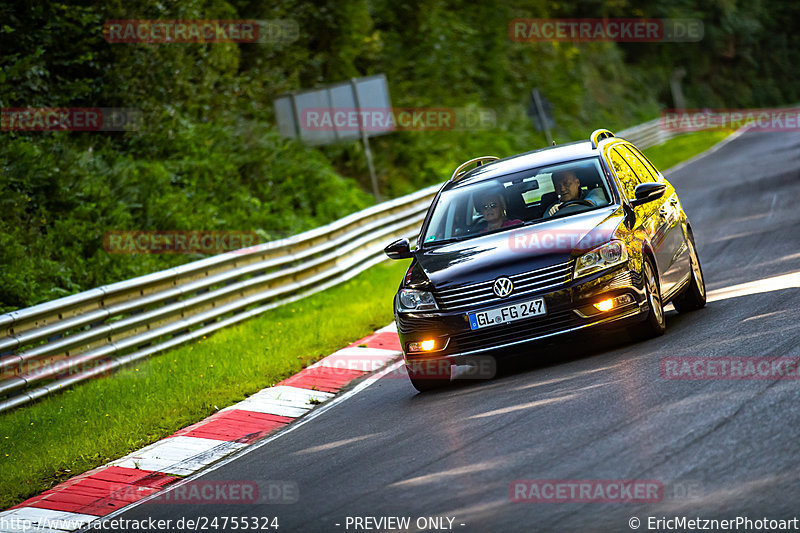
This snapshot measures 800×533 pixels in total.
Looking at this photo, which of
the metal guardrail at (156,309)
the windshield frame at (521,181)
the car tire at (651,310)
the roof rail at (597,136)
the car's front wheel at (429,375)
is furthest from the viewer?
the metal guardrail at (156,309)

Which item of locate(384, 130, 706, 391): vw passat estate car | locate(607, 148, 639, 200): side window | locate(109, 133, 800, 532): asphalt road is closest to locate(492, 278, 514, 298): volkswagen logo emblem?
locate(384, 130, 706, 391): vw passat estate car

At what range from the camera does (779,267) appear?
1190cm

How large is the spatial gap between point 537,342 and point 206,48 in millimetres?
15827

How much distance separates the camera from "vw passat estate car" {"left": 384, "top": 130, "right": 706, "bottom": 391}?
836 cm

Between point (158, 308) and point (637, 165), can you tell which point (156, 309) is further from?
point (637, 165)

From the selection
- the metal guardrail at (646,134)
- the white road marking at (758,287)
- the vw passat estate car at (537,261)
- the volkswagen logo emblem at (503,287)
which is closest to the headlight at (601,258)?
the vw passat estate car at (537,261)

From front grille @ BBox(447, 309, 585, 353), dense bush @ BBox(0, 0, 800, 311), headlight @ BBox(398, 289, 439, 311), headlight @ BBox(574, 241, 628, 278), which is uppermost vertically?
dense bush @ BBox(0, 0, 800, 311)

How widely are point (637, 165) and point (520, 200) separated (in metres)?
1.81

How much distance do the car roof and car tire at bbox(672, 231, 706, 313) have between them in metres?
1.42

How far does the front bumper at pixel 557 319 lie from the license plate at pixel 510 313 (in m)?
0.03

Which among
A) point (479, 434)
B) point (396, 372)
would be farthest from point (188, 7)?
point (479, 434)

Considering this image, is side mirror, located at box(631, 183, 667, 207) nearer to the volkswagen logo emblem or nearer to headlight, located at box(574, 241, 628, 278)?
headlight, located at box(574, 241, 628, 278)

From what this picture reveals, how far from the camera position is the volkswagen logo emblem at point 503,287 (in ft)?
27.5

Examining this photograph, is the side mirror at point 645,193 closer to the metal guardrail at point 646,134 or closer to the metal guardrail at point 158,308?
the metal guardrail at point 158,308
